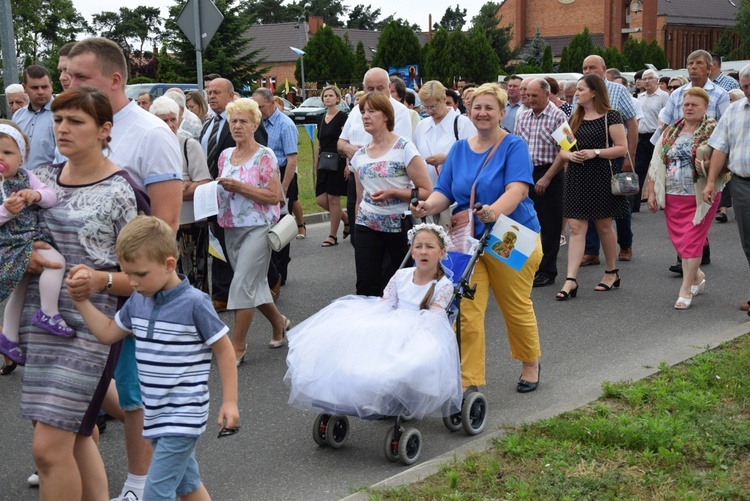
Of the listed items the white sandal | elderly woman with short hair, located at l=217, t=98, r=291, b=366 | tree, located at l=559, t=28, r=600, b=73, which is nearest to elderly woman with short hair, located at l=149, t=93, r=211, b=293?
elderly woman with short hair, located at l=217, t=98, r=291, b=366

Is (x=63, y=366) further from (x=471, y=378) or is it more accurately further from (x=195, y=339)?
(x=471, y=378)

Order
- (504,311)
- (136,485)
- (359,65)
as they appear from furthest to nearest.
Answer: (359,65) < (504,311) < (136,485)

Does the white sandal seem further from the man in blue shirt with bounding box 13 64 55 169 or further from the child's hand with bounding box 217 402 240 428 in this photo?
the child's hand with bounding box 217 402 240 428

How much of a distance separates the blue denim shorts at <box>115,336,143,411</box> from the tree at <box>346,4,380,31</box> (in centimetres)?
12404

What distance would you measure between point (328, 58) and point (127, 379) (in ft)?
202

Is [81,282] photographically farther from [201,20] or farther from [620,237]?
[201,20]

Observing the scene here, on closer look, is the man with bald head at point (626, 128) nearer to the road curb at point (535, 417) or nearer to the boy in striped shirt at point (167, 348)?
the road curb at point (535, 417)

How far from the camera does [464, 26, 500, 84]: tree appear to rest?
2263 inches

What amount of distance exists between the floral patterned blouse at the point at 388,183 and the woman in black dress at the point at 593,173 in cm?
286

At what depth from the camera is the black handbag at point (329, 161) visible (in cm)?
1180

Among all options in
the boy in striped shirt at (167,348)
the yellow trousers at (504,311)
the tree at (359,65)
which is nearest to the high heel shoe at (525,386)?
the yellow trousers at (504,311)

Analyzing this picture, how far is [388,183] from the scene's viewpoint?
701 cm

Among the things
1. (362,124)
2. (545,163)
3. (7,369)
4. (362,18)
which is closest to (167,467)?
(7,369)

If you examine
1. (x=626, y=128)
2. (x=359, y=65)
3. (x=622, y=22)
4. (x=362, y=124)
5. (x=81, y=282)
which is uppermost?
(x=622, y=22)
